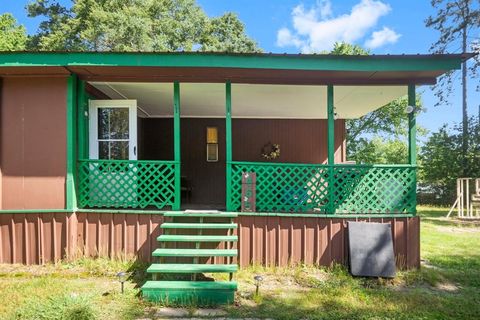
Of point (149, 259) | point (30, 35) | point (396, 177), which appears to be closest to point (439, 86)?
point (396, 177)

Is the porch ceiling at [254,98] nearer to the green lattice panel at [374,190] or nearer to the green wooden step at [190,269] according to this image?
the green lattice panel at [374,190]

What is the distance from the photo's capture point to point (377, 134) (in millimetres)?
19875

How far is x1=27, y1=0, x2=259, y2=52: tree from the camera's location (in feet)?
57.8

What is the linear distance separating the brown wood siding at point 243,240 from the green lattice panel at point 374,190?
0.21m

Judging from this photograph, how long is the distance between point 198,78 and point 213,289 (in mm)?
3176

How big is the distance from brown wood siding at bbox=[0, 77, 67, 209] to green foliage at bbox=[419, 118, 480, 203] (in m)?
14.9

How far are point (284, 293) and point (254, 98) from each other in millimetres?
3948

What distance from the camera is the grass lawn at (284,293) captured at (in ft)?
11.0

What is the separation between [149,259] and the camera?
482cm

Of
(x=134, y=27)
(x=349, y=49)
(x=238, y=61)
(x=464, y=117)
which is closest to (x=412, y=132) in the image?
(x=238, y=61)

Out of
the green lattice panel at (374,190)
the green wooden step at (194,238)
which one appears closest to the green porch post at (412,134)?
the green lattice panel at (374,190)

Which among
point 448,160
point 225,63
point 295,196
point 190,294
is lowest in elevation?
point 190,294

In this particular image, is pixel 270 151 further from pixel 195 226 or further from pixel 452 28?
pixel 452 28

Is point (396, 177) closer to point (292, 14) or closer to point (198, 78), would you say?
point (198, 78)
